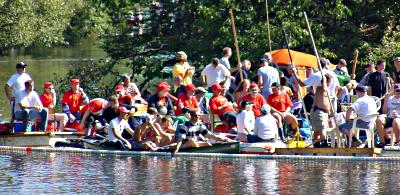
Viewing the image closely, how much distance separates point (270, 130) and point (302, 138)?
1.54 meters

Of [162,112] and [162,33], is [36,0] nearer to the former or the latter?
[162,33]

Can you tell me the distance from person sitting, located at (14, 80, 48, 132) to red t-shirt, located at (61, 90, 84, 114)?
0.77 meters

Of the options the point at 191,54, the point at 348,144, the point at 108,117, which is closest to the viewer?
the point at 348,144

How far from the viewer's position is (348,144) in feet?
81.7

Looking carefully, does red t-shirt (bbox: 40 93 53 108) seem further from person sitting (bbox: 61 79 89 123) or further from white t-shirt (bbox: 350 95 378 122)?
white t-shirt (bbox: 350 95 378 122)


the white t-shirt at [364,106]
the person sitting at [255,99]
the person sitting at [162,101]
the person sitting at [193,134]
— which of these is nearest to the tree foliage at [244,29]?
the person sitting at [162,101]

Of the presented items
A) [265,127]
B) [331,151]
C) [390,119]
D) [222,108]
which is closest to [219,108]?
[222,108]

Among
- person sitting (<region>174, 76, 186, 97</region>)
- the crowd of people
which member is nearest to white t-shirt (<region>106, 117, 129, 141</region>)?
the crowd of people

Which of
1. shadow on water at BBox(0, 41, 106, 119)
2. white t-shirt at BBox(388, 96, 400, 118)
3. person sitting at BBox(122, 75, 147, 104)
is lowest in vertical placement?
white t-shirt at BBox(388, 96, 400, 118)

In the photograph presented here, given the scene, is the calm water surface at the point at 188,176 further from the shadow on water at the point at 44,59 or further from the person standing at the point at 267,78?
the shadow on water at the point at 44,59

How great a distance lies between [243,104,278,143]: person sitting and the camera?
24.9 metres

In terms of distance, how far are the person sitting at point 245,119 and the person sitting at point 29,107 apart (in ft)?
15.6

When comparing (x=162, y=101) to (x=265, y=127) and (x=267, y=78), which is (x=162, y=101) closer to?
(x=267, y=78)

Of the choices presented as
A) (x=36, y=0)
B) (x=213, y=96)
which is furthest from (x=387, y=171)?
(x=36, y=0)
